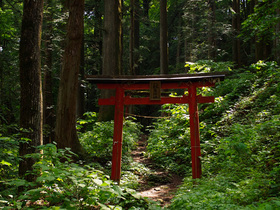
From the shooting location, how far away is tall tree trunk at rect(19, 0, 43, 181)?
5531 mm

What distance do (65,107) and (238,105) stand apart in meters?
7.48

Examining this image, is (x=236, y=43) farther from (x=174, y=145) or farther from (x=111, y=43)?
(x=174, y=145)

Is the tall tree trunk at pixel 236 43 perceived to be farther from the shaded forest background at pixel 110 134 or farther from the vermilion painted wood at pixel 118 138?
the vermilion painted wood at pixel 118 138

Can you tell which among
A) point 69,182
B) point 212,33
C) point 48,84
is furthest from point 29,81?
point 212,33

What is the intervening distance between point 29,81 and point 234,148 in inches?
214

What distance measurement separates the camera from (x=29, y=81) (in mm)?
5555

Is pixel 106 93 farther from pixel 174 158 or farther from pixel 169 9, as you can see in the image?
pixel 169 9

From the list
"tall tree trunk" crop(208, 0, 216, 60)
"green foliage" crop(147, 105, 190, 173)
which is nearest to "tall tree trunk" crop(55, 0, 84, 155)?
"green foliage" crop(147, 105, 190, 173)

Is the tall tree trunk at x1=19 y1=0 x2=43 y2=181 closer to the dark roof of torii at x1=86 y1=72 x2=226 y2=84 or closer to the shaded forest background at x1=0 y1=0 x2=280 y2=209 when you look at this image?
the shaded forest background at x1=0 y1=0 x2=280 y2=209

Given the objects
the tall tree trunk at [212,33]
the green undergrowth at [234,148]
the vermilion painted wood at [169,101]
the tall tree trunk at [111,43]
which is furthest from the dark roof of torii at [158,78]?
the tall tree trunk at [212,33]

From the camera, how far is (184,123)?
41.5 feet

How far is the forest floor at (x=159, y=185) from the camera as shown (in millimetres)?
7232

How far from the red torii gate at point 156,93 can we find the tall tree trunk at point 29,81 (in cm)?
233

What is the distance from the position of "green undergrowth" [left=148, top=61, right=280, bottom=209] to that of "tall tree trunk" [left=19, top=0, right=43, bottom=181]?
358cm
